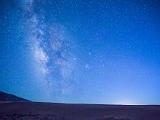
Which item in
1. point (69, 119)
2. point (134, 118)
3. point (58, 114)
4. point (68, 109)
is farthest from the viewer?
point (68, 109)

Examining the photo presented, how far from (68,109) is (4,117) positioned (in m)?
4.38

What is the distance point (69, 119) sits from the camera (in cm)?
1414

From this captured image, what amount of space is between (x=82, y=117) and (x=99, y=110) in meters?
1.83

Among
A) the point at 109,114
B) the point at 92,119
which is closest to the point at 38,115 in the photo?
the point at 92,119

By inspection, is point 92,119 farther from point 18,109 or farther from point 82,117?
point 18,109

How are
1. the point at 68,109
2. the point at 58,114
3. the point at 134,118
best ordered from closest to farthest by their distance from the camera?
the point at 134,118, the point at 58,114, the point at 68,109

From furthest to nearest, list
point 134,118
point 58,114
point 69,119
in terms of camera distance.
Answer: point 58,114, point 69,119, point 134,118

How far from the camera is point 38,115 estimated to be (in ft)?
48.7

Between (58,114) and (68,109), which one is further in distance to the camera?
(68,109)

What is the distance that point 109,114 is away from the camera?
14.5 metres

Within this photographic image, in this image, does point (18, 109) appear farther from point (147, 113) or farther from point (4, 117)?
point (147, 113)

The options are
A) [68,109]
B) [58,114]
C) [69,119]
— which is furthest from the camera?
[68,109]

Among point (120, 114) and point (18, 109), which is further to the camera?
point (18, 109)

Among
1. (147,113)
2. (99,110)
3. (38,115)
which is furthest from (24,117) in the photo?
(147,113)
